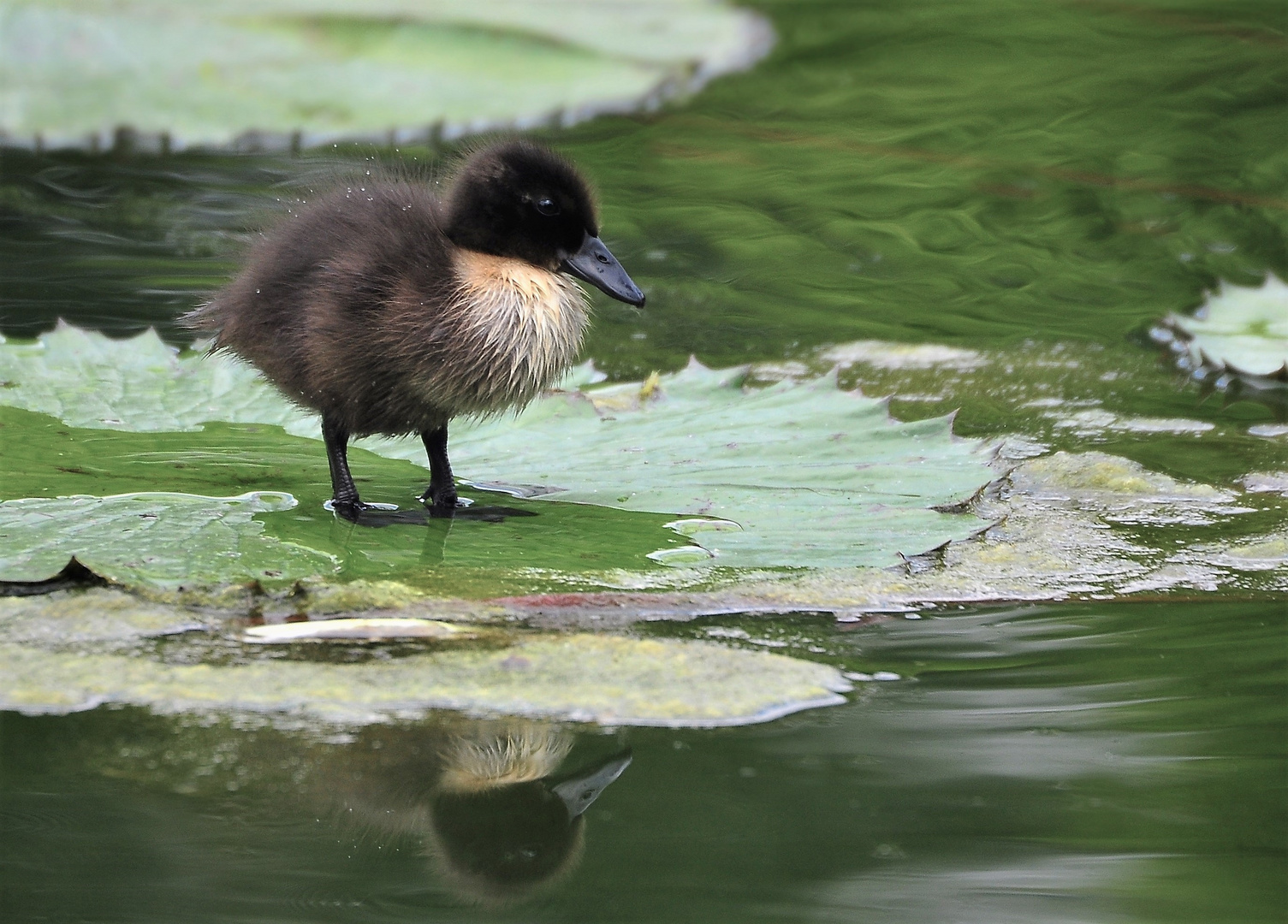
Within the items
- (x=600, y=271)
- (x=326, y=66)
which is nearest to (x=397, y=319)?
(x=600, y=271)

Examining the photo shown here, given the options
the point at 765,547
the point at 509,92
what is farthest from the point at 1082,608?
the point at 509,92

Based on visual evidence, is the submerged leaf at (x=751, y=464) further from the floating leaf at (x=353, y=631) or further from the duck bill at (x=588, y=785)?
the duck bill at (x=588, y=785)

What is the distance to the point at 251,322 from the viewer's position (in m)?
2.67

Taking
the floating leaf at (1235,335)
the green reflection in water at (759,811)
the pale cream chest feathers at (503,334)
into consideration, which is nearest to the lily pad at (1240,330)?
the floating leaf at (1235,335)

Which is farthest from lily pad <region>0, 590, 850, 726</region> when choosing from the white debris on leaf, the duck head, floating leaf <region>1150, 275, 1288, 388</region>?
floating leaf <region>1150, 275, 1288, 388</region>

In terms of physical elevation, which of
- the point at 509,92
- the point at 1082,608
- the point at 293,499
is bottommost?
the point at 293,499

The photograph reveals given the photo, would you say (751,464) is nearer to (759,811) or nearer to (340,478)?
(340,478)

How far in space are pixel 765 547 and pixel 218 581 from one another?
0.82 m

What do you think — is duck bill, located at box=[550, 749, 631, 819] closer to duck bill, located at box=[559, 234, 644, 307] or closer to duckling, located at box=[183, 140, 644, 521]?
duckling, located at box=[183, 140, 644, 521]

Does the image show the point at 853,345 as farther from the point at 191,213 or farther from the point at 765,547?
the point at 191,213

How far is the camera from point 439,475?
257 cm

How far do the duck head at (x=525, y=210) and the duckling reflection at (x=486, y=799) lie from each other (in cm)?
125

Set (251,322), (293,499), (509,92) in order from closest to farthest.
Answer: (293,499) < (251,322) < (509,92)

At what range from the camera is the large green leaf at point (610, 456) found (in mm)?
2248
